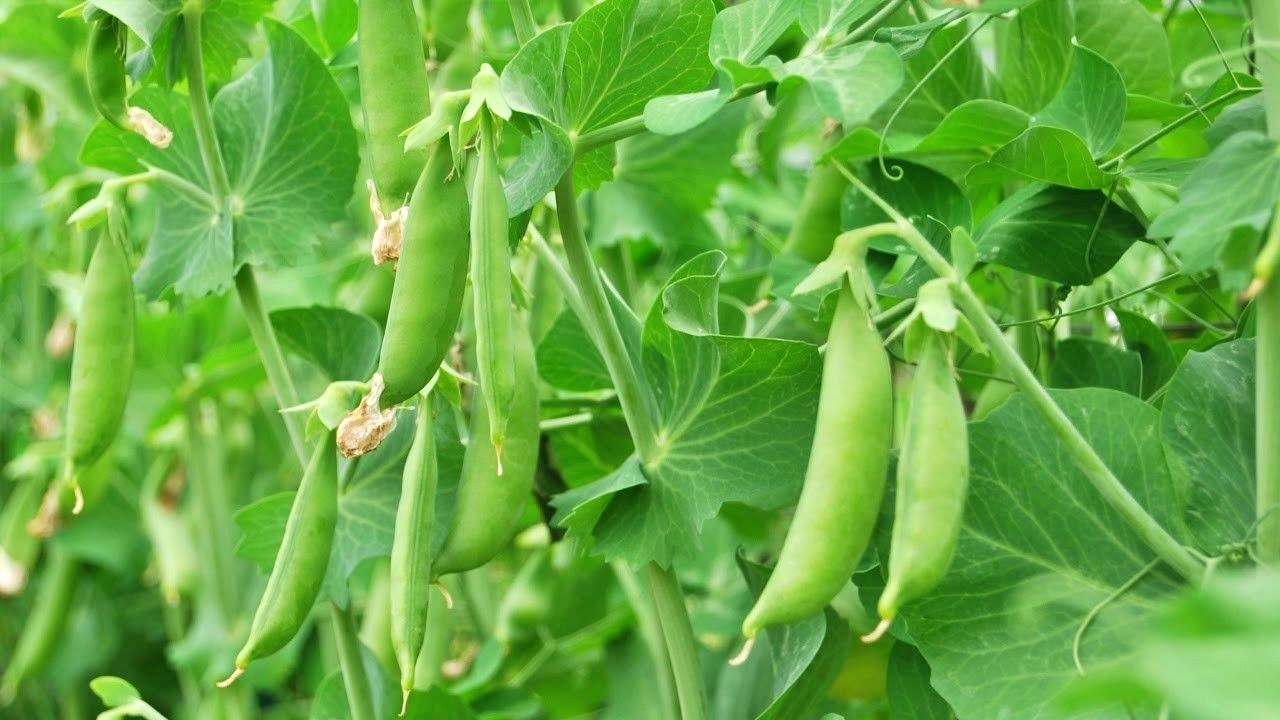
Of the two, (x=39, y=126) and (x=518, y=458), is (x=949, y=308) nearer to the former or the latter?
(x=518, y=458)

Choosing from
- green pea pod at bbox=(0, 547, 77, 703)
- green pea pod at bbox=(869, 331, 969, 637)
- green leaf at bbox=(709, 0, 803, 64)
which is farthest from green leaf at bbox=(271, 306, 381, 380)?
green pea pod at bbox=(0, 547, 77, 703)

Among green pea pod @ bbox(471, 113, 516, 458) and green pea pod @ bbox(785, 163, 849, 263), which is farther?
green pea pod @ bbox(785, 163, 849, 263)

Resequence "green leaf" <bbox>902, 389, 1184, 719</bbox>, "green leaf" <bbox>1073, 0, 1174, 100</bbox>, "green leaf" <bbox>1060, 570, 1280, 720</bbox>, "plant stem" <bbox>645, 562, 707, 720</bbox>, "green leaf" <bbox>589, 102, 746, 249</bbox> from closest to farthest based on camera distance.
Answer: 1. "green leaf" <bbox>1060, 570, 1280, 720</bbox>
2. "green leaf" <bbox>902, 389, 1184, 719</bbox>
3. "plant stem" <bbox>645, 562, 707, 720</bbox>
4. "green leaf" <bbox>1073, 0, 1174, 100</bbox>
5. "green leaf" <bbox>589, 102, 746, 249</bbox>

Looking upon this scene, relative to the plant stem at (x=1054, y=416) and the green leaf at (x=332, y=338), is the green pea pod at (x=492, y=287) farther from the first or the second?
the green leaf at (x=332, y=338)

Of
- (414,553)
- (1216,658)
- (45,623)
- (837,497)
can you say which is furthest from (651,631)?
(45,623)

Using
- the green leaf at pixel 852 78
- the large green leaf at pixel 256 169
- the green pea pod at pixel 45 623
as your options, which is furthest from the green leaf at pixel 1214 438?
the green pea pod at pixel 45 623

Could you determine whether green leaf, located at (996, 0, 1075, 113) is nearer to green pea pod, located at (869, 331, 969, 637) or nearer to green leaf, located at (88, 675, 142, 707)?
green pea pod, located at (869, 331, 969, 637)

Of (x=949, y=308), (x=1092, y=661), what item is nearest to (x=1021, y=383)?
(x=949, y=308)
